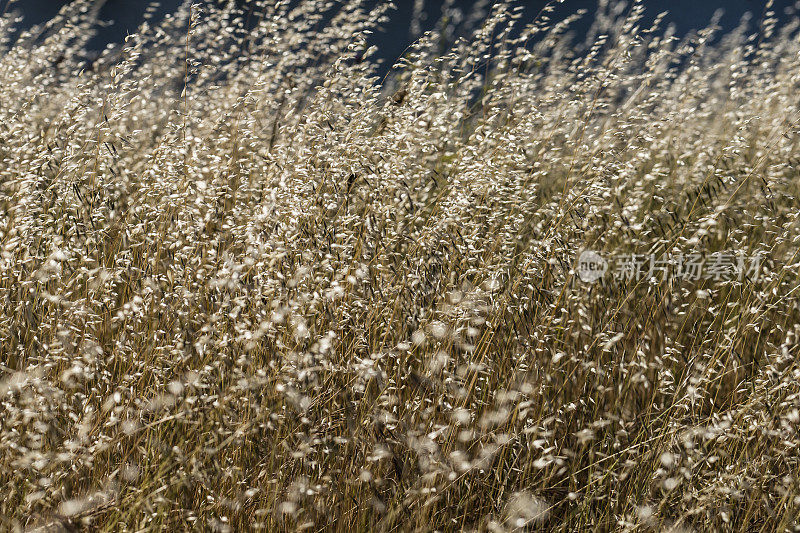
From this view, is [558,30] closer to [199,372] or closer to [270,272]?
[270,272]

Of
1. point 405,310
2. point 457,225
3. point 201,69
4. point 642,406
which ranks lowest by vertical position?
point 642,406

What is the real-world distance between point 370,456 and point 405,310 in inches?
16.7

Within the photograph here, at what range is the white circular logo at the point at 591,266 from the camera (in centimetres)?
219

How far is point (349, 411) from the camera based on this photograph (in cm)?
169

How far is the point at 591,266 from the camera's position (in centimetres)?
225

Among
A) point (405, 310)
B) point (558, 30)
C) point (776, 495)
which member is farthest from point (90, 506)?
point (558, 30)

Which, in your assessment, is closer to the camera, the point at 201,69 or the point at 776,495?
the point at 776,495

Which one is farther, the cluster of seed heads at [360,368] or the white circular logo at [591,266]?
the white circular logo at [591,266]

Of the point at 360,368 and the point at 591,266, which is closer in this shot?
the point at 360,368

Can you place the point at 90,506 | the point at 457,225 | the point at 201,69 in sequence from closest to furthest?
the point at 90,506 < the point at 457,225 < the point at 201,69

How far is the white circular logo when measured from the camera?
219 centimetres

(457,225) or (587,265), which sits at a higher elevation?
(457,225)

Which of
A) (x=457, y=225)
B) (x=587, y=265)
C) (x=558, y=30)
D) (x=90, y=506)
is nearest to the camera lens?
(x=90, y=506)

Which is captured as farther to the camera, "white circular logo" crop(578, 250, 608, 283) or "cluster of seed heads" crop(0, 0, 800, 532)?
"white circular logo" crop(578, 250, 608, 283)
